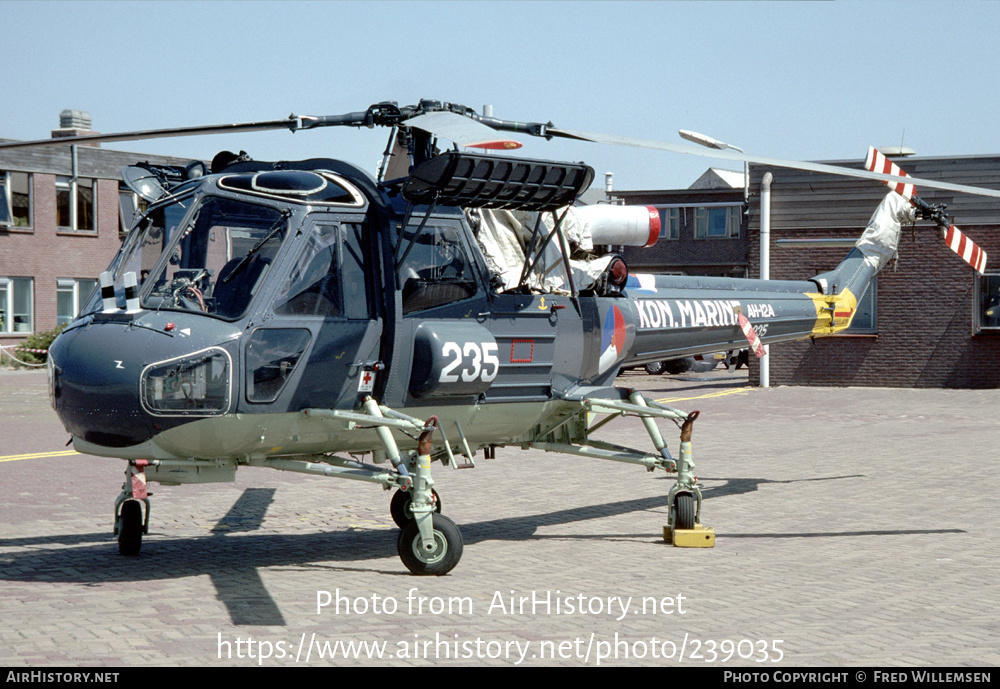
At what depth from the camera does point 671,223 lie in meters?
58.3

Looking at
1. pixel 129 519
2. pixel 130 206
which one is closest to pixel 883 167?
pixel 130 206

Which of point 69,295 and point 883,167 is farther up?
point 883,167

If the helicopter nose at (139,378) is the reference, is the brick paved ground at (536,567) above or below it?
below

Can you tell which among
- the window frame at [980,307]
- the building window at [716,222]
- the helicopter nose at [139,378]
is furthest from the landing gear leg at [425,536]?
the building window at [716,222]

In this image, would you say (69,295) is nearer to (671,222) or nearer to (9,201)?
(9,201)

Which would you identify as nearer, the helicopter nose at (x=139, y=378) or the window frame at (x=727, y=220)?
the helicopter nose at (x=139, y=378)

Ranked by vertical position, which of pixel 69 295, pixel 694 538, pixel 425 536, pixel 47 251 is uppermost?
pixel 425 536

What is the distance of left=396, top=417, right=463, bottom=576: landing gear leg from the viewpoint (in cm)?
805

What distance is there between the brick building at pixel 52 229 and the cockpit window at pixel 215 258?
117 ft

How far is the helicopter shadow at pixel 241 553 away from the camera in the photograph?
787 centimetres

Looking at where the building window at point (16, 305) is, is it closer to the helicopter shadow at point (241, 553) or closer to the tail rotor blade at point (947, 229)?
the helicopter shadow at point (241, 553)

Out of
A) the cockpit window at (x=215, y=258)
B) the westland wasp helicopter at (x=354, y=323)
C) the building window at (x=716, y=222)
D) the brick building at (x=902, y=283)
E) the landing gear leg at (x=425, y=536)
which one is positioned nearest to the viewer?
the westland wasp helicopter at (x=354, y=323)

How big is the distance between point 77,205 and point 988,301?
33561mm

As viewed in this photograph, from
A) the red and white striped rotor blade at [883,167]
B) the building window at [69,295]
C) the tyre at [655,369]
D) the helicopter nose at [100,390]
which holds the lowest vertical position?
the tyre at [655,369]
